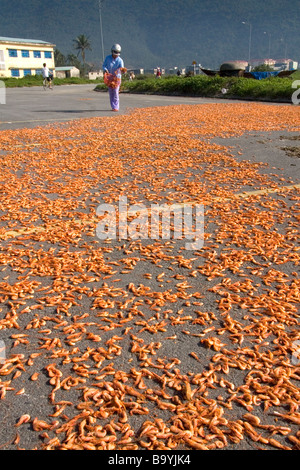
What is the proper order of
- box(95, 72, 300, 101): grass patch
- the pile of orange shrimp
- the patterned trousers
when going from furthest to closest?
1. box(95, 72, 300, 101): grass patch
2. the patterned trousers
3. the pile of orange shrimp

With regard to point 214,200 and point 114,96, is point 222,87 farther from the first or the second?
point 214,200

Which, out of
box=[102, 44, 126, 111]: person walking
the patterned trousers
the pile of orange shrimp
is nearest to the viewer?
the pile of orange shrimp

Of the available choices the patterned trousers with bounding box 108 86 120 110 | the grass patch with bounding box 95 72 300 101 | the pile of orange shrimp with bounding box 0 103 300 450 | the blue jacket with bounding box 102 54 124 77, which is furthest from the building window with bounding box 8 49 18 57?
the pile of orange shrimp with bounding box 0 103 300 450

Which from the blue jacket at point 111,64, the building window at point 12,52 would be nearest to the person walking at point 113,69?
the blue jacket at point 111,64

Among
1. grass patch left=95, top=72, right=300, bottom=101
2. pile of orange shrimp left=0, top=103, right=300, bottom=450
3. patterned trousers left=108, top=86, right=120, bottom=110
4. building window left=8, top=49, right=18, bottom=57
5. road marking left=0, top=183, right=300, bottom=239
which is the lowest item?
pile of orange shrimp left=0, top=103, right=300, bottom=450

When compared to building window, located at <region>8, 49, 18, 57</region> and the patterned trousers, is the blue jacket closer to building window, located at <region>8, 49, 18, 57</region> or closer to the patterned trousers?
the patterned trousers

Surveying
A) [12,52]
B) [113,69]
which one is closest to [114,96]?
[113,69]

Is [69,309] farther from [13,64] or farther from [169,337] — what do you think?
[13,64]

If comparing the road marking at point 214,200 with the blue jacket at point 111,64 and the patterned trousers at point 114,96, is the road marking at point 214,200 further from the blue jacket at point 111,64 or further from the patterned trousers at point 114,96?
the patterned trousers at point 114,96

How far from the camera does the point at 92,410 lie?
7.95ft

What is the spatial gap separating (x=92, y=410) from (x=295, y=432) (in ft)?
4.03

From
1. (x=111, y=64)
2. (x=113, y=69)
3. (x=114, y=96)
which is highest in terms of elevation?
(x=111, y=64)

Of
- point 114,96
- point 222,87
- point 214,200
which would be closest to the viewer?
point 214,200

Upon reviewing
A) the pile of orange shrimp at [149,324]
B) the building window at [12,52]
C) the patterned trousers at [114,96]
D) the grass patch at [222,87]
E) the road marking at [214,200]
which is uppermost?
the building window at [12,52]
